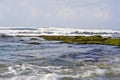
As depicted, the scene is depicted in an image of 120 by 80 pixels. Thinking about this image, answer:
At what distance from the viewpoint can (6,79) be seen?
35.7 ft

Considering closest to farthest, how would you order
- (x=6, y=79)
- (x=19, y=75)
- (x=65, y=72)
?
(x=6, y=79), (x=19, y=75), (x=65, y=72)

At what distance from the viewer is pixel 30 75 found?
1174cm

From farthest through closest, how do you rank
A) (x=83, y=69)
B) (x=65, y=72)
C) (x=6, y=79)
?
1. (x=83, y=69)
2. (x=65, y=72)
3. (x=6, y=79)

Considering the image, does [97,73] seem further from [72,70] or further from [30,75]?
[30,75]

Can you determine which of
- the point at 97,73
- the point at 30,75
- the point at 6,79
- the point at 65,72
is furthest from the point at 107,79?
the point at 6,79

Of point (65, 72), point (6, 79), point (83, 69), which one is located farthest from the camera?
point (83, 69)

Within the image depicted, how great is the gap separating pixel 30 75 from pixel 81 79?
187 cm

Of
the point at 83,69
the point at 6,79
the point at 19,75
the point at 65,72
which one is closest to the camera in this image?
the point at 6,79

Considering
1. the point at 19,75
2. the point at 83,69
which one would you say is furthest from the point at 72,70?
the point at 19,75

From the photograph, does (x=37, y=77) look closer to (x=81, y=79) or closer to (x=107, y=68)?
(x=81, y=79)

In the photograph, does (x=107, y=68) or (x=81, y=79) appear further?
(x=107, y=68)

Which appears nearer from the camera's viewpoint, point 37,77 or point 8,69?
point 37,77

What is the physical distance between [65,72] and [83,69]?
1121 millimetres

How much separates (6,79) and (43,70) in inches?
96.6
